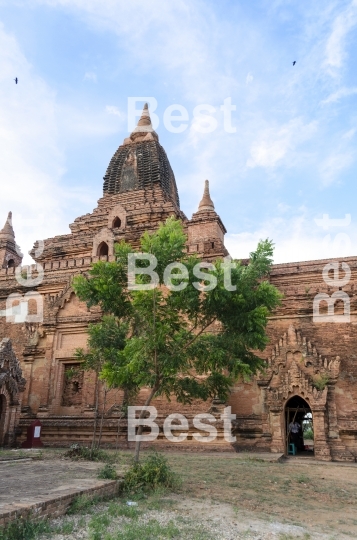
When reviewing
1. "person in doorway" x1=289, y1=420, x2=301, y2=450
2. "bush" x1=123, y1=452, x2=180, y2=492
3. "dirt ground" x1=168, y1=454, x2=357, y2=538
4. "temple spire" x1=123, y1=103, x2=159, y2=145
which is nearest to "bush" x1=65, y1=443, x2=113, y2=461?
"dirt ground" x1=168, y1=454, x2=357, y2=538

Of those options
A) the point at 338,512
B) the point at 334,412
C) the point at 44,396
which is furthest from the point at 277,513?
the point at 44,396

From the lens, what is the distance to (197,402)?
54.9 feet

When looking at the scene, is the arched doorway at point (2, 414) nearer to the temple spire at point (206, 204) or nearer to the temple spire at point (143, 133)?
the temple spire at point (206, 204)

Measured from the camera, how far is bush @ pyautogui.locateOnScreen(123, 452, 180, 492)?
858 cm

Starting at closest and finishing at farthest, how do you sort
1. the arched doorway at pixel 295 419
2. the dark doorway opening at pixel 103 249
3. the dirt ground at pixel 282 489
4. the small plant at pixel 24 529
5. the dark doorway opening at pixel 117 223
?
1. the small plant at pixel 24 529
2. the dirt ground at pixel 282 489
3. the arched doorway at pixel 295 419
4. the dark doorway opening at pixel 103 249
5. the dark doorway opening at pixel 117 223

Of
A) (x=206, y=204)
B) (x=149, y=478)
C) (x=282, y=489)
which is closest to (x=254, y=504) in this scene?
(x=282, y=489)

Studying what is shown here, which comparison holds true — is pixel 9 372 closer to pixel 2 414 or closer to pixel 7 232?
pixel 2 414

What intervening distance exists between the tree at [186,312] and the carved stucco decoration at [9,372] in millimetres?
7611

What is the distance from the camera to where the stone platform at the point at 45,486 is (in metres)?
5.96

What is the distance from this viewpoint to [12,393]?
17.2 metres

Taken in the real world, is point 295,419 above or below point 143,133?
below

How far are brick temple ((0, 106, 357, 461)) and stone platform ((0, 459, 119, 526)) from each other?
4.82m

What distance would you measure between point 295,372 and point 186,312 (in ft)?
23.2

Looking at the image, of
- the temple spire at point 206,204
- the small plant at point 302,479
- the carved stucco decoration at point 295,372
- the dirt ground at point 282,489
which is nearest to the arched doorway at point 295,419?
the carved stucco decoration at point 295,372
